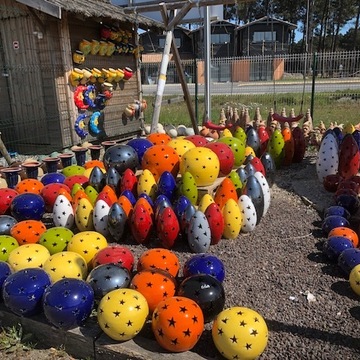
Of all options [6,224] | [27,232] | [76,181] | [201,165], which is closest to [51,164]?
[76,181]

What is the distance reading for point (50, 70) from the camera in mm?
9000

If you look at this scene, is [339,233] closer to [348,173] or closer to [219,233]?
[219,233]

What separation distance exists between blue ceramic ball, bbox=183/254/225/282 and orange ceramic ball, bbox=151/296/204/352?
0.54 meters

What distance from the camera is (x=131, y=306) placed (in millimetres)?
2910

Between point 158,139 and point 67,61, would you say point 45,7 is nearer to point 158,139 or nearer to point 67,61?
point 67,61

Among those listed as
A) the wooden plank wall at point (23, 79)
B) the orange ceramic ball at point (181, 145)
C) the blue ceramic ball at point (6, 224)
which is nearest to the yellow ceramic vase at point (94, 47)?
the wooden plank wall at point (23, 79)

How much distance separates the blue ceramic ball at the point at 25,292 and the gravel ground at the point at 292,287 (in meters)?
0.33

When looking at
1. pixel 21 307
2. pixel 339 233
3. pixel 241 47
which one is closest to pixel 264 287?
pixel 339 233

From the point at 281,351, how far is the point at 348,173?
343 cm

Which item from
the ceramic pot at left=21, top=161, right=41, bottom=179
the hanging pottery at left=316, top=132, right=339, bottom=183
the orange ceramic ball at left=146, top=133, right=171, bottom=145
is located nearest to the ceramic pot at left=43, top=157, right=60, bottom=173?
the ceramic pot at left=21, top=161, right=41, bottom=179

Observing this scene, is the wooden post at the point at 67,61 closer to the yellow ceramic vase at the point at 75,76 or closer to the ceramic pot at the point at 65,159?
the yellow ceramic vase at the point at 75,76

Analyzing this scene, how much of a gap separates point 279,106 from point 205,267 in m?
14.6

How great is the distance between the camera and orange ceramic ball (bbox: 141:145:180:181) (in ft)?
16.7

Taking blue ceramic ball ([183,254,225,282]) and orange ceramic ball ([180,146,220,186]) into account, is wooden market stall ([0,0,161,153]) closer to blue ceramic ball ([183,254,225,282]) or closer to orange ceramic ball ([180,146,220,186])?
orange ceramic ball ([180,146,220,186])
